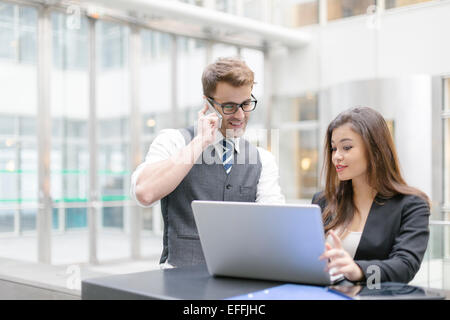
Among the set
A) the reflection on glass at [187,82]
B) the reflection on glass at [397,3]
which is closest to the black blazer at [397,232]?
the reflection on glass at [187,82]

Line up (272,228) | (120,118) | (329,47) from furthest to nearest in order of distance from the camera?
1. (329,47)
2. (120,118)
3. (272,228)

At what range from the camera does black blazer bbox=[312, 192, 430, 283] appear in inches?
62.1

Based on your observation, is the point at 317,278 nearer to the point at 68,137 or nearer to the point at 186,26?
the point at 68,137

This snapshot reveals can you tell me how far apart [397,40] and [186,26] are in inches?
119

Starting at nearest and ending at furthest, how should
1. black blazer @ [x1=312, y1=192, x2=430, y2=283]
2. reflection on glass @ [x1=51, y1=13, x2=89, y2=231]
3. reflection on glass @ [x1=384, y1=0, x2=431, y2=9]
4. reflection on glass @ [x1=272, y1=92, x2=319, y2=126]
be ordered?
black blazer @ [x1=312, y1=192, x2=430, y2=283], reflection on glass @ [x1=51, y1=13, x2=89, y2=231], reflection on glass @ [x1=384, y1=0, x2=431, y2=9], reflection on glass @ [x1=272, y1=92, x2=319, y2=126]

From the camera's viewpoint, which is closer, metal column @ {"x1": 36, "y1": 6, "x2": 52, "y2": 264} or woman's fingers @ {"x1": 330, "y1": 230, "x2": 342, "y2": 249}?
woman's fingers @ {"x1": 330, "y1": 230, "x2": 342, "y2": 249}

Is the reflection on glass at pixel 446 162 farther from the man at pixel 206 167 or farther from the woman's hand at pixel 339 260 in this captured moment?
the woman's hand at pixel 339 260

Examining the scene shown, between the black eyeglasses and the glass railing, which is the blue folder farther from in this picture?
the glass railing

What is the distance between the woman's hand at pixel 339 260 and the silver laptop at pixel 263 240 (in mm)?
20

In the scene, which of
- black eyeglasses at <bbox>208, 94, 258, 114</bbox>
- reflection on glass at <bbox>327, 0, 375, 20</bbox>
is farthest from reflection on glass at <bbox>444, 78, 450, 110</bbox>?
black eyeglasses at <bbox>208, 94, 258, 114</bbox>

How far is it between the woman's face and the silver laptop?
484 millimetres

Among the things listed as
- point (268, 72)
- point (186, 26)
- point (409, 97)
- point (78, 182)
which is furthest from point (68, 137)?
point (409, 97)

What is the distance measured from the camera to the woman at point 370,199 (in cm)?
164

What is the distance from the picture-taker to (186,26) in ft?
24.8
